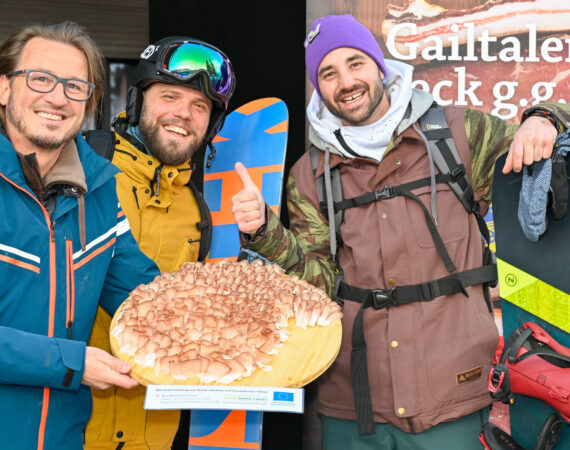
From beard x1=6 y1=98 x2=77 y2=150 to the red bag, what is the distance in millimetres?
1571

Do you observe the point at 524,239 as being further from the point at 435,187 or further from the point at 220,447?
the point at 220,447

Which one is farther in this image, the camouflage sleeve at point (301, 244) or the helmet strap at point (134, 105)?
the helmet strap at point (134, 105)

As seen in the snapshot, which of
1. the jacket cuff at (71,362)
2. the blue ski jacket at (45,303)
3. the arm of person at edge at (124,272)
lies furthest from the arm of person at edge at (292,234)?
the jacket cuff at (71,362)

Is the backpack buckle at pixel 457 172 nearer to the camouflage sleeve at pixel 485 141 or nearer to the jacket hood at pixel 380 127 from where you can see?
the camouflage sleeve at pixel 485 141

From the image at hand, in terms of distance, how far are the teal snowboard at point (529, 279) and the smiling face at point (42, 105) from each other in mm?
1472

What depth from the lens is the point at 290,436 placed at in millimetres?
3537

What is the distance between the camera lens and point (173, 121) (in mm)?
2480

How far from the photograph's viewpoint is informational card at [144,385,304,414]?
135cm

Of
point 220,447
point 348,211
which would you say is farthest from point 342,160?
point 220,447

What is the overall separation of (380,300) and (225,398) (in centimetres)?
82

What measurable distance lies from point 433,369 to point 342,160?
844mm

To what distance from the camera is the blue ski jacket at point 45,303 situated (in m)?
1.52

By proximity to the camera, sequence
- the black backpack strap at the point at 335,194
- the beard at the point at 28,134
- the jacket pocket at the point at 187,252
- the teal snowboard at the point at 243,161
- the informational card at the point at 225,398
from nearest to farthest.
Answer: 1. the informational card at the point at 225,398
2. the beard at the point at 28,134
3. the black backpack strap at the point at 335,194
4. the jacket pocket at the point at 187,252
5. the teal snowboard at the point at 243,161

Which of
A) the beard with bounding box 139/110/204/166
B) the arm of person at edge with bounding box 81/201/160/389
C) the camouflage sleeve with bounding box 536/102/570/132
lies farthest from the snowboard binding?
the beard with bounding box 139/110/204/166
